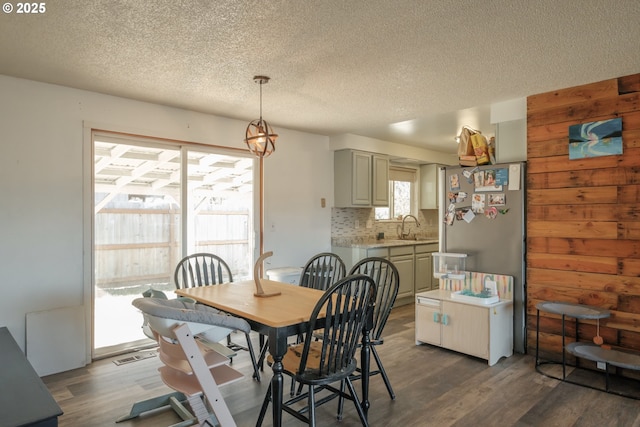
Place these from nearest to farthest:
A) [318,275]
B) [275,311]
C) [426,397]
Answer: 1. [275,311]
2. [426,397]
3. [318,275]

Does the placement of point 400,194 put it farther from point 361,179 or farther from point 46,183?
point 46,183

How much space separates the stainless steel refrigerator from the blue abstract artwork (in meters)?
0.42

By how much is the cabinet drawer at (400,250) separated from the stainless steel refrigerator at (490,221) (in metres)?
1.22

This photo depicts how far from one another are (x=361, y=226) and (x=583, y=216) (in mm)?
3053

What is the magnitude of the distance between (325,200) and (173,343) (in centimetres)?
357

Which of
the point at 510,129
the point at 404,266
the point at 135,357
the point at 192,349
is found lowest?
the point at 135,357

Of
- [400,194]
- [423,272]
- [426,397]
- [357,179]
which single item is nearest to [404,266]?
[423,272]

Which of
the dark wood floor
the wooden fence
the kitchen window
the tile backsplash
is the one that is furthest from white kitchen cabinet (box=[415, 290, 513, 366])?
the kitchen window

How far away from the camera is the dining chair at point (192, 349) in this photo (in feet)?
5.29

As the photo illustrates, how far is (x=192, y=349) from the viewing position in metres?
1.62

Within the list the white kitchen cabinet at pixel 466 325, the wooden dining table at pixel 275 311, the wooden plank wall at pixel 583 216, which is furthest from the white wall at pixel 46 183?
the wooden plank wall at pixel 583 216

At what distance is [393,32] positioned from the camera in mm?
2297

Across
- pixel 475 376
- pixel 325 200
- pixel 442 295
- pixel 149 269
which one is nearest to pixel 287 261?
pixel 325 200

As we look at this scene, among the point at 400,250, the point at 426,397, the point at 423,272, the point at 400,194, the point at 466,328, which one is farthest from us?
the point at 400,194
